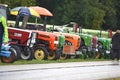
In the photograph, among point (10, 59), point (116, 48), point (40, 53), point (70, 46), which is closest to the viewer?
point (10, 59)

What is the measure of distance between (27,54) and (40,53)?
162 cm

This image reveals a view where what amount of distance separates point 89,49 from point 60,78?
659 inches

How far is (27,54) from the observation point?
24.1m

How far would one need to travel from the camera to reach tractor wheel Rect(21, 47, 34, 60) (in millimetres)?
23938

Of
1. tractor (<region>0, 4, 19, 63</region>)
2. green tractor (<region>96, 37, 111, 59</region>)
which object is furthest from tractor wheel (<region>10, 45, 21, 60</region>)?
green tractor (<region>96, 37, 111, 59</region>)

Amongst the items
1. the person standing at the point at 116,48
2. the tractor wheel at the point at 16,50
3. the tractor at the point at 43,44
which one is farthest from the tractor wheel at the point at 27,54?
the person standing at the point at 116,48

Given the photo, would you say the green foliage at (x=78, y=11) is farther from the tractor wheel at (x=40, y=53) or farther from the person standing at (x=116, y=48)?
the tractor wheel at (x=40, y=53)

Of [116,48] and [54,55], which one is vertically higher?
[116,48]

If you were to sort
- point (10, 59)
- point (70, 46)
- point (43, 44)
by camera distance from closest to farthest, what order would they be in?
1. point (10, 59)
2. point (43, 44)
3. point (70, 46)

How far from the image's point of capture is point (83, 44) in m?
32.1

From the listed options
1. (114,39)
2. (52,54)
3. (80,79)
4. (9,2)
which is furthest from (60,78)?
(9,2)

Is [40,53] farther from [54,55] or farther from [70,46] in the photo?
[70,46]

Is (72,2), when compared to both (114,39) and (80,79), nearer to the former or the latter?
(114,39)

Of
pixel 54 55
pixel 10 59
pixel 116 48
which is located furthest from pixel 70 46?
pixel 10 59
